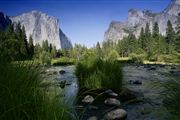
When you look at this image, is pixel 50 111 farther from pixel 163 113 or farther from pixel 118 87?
pixel 118 87

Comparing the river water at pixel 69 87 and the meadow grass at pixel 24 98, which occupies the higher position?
the meadow grass at pixel 24 98

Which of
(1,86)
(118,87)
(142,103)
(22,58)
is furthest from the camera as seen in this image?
(118,87)

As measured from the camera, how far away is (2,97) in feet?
8.52

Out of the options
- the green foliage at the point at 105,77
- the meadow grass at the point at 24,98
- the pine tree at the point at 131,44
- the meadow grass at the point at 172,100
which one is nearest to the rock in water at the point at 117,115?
the meadow grass at the point at 172,100

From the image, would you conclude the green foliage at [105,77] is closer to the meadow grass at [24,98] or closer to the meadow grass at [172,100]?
the meadow grass at [172,100]

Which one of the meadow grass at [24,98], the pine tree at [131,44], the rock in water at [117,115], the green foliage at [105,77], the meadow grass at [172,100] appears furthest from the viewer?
the pine tree at [131,44]

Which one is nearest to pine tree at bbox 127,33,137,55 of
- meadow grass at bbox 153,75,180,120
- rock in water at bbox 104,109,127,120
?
rock in water at bbox 104,109,127,120

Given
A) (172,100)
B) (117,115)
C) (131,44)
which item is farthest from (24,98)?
(131,44)

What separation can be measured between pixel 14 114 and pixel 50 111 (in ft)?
1.34

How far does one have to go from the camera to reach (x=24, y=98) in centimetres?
273

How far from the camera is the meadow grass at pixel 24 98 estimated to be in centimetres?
255

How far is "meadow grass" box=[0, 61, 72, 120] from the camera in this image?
2551 millimetres

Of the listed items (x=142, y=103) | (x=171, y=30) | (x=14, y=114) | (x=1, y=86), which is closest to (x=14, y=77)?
(x=1, y=86)

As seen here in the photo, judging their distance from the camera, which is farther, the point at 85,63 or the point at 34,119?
the point at 85,63
